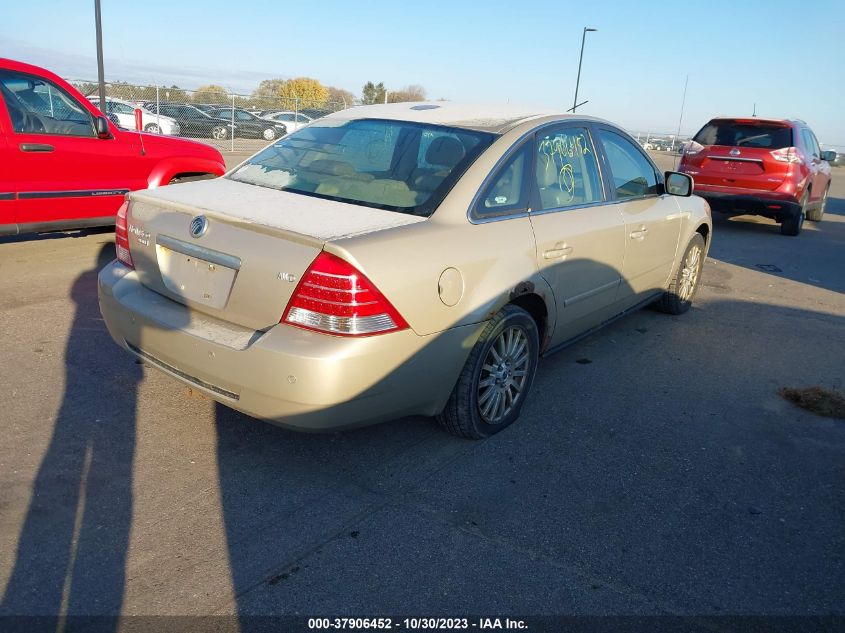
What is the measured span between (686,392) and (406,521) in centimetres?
248

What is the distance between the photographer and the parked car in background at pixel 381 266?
291 centimetres

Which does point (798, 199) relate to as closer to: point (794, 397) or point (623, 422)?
point (794, 397)

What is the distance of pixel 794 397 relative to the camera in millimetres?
4652

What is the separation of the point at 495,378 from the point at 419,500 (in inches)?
32.9

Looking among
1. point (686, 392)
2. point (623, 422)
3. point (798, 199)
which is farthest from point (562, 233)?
point (798, 199)

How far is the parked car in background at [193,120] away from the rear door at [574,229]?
20.7 metres

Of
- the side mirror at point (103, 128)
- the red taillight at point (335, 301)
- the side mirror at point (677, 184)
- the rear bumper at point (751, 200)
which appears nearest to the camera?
the red taillight at point (335, 301)

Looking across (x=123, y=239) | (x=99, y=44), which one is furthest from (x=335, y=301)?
(x=99, y=44)

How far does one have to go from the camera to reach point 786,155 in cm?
1080

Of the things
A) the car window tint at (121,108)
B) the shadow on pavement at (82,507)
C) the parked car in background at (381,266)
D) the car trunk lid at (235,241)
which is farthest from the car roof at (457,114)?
the car window tint at (121,108)

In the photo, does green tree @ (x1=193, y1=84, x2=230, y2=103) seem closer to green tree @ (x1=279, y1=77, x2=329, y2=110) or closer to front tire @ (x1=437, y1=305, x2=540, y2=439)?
front tire @ (x1=437, y1=305, x2=540, y2=439)

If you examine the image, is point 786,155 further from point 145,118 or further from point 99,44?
point 145,118

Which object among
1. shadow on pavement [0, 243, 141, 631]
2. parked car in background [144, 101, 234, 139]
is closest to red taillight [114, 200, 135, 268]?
shadow on pavement [0, 243, 141, 631]

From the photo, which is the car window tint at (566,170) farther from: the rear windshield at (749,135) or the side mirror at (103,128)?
the rear windshield at (749,135)
